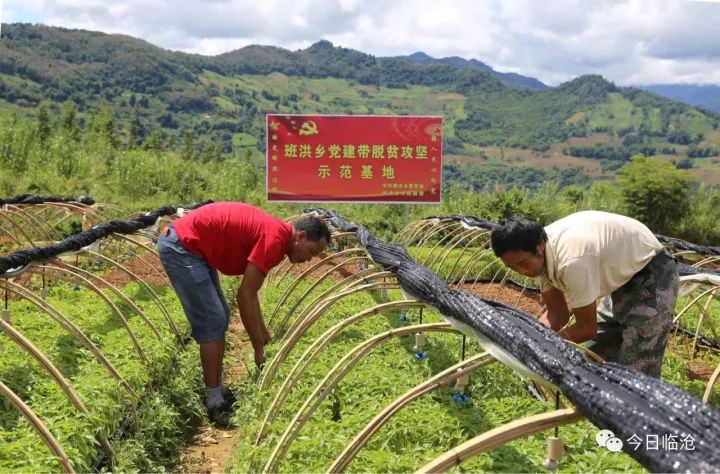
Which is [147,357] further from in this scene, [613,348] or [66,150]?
[66,150]

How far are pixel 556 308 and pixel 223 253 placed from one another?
289cm

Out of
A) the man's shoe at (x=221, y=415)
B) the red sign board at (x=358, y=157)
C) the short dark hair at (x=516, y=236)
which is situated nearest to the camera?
the short dark hair at (x=516, y=236)

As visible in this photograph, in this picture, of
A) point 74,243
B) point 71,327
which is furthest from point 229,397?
point 74,243

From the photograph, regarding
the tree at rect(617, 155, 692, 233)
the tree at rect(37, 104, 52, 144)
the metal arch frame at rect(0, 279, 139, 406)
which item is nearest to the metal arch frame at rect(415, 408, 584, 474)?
the metal arch frame at rect(0, 279, 139, 406)

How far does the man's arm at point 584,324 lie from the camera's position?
4.40 metres

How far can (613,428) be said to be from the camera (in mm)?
2266

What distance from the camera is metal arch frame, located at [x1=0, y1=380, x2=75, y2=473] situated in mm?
3434

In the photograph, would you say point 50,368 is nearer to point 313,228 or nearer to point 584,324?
point 313,228

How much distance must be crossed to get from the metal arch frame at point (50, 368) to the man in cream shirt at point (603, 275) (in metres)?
2.96

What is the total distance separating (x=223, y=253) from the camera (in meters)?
5.78

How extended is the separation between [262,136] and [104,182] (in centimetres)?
10819

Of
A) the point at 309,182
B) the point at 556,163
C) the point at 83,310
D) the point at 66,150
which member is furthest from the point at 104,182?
the point at 556,163

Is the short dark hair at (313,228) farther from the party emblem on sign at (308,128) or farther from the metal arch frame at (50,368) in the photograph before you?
the party emblem on sign at (308,128)

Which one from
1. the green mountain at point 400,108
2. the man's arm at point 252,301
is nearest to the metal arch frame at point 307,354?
the man's arm at point 252,301
